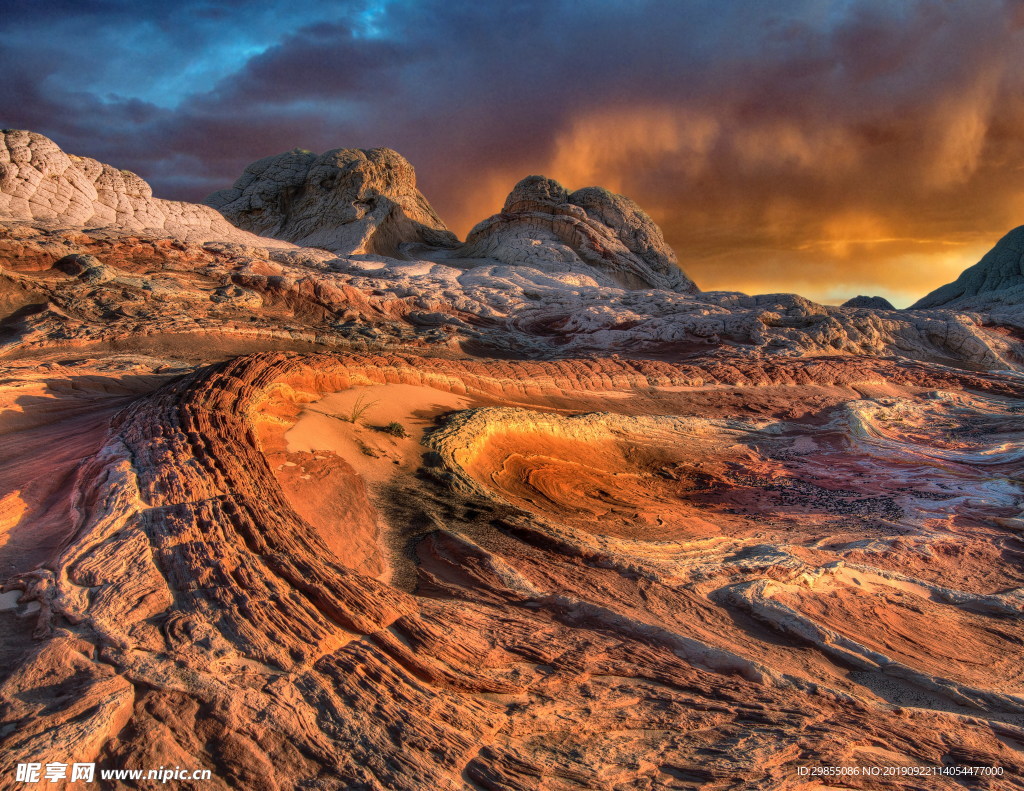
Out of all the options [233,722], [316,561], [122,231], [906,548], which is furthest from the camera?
[122,231]

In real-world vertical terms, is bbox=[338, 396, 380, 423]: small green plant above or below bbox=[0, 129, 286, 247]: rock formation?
below

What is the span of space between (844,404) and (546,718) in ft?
37.1

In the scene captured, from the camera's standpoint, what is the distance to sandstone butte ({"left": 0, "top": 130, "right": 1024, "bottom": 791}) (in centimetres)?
245

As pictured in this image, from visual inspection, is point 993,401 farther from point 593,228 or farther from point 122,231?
point 122,231

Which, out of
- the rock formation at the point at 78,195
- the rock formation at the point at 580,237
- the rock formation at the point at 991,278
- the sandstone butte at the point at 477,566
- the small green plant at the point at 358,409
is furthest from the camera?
the rock formation at the point at 991,278

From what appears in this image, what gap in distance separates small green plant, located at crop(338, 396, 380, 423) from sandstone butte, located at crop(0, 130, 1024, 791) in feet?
0.16

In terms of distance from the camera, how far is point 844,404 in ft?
38.9

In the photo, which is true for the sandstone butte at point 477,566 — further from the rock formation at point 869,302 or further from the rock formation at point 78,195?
the rock formation at point 869,302

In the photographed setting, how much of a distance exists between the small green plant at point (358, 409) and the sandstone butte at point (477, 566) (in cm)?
5

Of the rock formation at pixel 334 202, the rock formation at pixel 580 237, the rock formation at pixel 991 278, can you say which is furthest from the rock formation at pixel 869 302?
the rock formation at pixel 334 202

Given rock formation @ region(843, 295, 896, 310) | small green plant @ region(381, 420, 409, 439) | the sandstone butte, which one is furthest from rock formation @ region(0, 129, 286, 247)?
rock formation @ region(843, 295, 896, 310)

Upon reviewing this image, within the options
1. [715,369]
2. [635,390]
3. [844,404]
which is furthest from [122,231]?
[844,404]

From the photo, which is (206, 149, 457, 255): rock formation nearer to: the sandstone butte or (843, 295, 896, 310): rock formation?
the sandstone butte

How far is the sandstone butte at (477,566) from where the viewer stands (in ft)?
8.04
